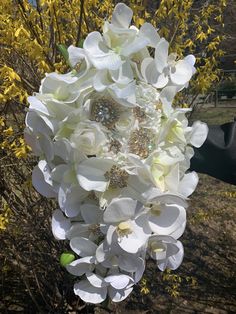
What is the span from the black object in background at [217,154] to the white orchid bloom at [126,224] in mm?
694

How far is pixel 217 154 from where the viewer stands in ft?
5.50

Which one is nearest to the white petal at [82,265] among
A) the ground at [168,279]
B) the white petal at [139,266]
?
the white petal at [139,266]

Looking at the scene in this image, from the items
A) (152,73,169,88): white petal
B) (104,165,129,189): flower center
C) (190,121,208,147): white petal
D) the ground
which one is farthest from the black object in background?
the ground

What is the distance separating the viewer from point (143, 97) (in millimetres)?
1052

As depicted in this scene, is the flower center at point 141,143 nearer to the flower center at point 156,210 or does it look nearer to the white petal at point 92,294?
the flower center at point 156,210

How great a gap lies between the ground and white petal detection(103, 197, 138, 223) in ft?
5.02

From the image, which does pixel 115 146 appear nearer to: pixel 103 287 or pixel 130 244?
pixel 130 244

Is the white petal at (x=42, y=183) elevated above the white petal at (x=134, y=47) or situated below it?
Result: below

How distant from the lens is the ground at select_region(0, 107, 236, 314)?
318cm

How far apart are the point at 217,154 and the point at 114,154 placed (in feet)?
2.57

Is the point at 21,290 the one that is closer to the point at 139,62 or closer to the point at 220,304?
the point at 220,304

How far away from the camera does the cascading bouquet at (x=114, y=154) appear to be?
3.23 ft

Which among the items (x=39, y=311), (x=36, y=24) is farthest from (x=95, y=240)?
(x=39, y=311)

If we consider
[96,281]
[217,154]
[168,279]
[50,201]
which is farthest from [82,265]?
[168,279]
